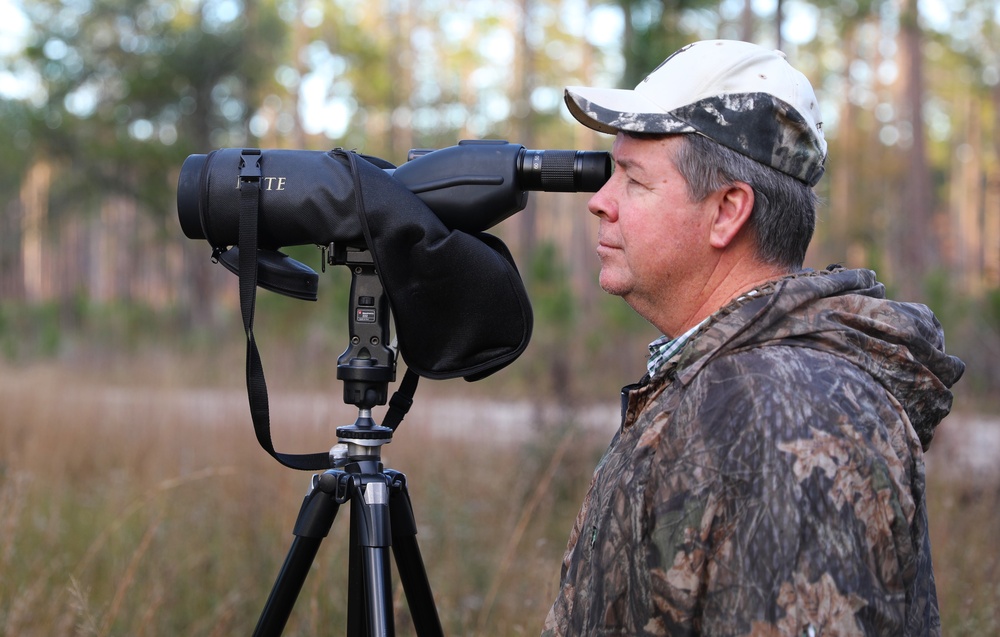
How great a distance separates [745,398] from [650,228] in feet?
1.18

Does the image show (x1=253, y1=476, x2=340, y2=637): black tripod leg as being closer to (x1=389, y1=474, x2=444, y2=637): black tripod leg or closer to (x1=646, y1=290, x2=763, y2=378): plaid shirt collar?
(x1=389, y1=474, x2=444, y2=637): black tripod leg

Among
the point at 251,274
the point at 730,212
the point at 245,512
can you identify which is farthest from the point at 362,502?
the point at 245,512

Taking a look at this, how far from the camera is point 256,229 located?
5.76 feet

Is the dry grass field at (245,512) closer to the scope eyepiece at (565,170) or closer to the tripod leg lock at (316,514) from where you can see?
the tripod leg lock at (316,514)

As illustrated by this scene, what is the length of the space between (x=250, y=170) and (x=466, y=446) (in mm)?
3646

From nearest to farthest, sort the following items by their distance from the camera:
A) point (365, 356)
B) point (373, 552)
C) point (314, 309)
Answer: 1. point (373, 552)
2. point (365, 356)
3. point (314, 309)

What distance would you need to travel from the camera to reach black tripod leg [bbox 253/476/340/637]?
5.73 feet

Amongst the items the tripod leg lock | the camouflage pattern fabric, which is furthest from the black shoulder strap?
the camouflage pattern fabric

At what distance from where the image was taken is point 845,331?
3.94 feet

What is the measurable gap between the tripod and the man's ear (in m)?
0.70

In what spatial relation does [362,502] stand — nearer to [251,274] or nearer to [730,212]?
[251,274]

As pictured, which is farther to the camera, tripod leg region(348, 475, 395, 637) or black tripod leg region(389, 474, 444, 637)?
black tripod leg region(389, 474, 444, 637)

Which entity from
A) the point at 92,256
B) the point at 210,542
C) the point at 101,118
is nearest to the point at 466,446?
the point at 210,542

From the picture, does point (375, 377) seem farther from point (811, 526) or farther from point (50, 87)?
point (50, 87)
